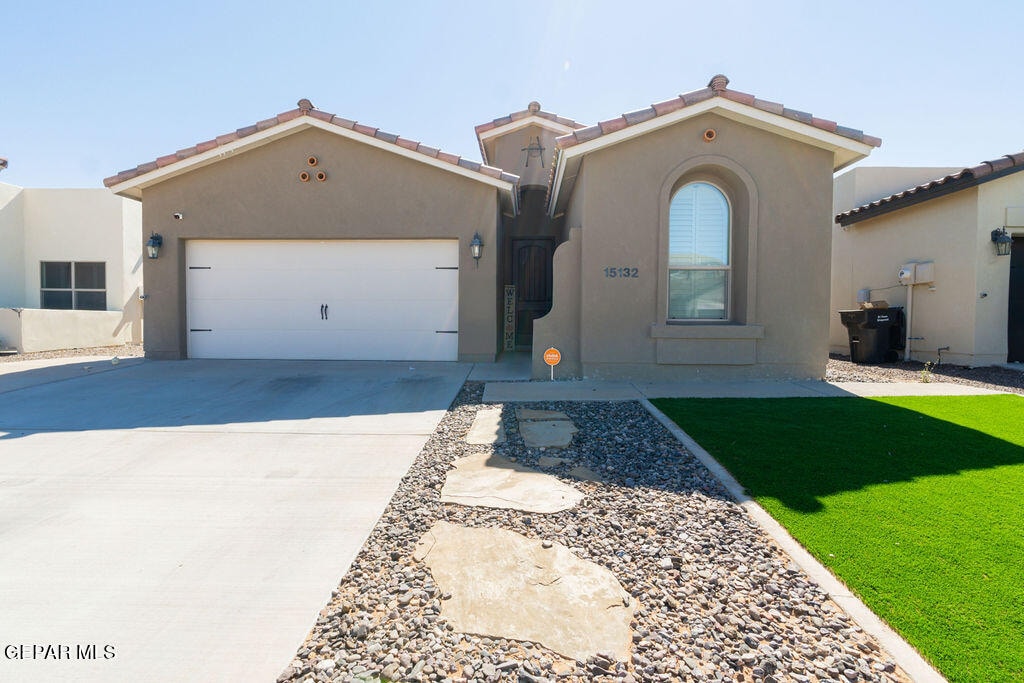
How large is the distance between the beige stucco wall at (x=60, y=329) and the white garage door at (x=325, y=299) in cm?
471

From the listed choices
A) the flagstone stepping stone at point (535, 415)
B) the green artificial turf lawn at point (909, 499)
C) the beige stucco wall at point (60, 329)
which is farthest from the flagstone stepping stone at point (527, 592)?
the beige stucco wall at point (60, 329)

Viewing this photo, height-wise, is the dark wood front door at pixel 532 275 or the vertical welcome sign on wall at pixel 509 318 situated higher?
the dark wood front door at pixel 532 275

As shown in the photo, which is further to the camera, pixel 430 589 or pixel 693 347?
pixel 693 347

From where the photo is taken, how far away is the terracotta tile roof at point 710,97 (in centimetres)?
725

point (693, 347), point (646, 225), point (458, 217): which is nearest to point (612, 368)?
point (693, 347)

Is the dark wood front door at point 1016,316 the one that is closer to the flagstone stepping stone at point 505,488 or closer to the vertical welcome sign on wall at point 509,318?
the vertical welcome sign on wall at point 509,318

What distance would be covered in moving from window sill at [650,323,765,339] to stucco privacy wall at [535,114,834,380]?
0.05 ft

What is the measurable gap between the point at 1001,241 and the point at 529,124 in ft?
33.6

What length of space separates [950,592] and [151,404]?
24.8 ft

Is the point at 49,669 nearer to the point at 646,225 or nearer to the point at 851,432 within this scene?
the point at 851,432

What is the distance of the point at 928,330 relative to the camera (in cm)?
1061

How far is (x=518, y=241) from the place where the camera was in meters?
13.0

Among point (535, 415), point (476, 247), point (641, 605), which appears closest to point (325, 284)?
point (476, 247)

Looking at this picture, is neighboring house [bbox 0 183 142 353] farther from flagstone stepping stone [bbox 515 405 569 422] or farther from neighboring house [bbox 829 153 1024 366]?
neighboring house [bbox 829 153 1024 366]
